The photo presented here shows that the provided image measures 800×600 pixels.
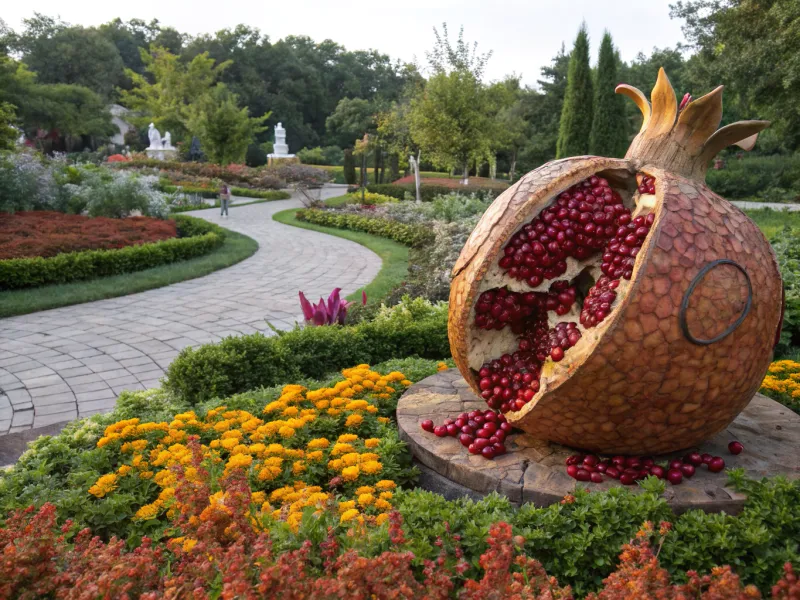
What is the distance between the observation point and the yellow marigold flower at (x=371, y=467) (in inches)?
122

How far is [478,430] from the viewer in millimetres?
3459

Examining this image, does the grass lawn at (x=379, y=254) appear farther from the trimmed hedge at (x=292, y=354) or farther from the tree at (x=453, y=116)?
the tree at (x=453, y=116)

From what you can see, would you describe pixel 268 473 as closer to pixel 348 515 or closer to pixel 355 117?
pixel 348 515

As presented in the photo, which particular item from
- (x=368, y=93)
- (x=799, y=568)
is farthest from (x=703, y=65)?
(x=368, y=93)

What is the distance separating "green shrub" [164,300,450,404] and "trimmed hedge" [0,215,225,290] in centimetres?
646

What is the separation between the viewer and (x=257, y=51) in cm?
5972

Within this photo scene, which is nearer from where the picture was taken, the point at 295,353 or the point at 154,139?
the point at 295,353

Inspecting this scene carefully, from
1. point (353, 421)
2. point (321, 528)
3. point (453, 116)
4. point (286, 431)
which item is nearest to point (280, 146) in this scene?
point (453, 116)

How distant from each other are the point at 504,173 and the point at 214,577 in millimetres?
44464

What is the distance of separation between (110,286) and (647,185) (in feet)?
31.1

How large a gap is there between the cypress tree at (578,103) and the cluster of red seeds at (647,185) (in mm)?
22256

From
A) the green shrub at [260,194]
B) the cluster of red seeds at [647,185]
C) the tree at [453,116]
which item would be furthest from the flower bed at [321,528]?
the green shrub at [260,194]

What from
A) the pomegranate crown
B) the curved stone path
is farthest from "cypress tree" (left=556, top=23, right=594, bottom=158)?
the pomegranate crown

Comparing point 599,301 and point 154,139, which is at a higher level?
point 154,139
